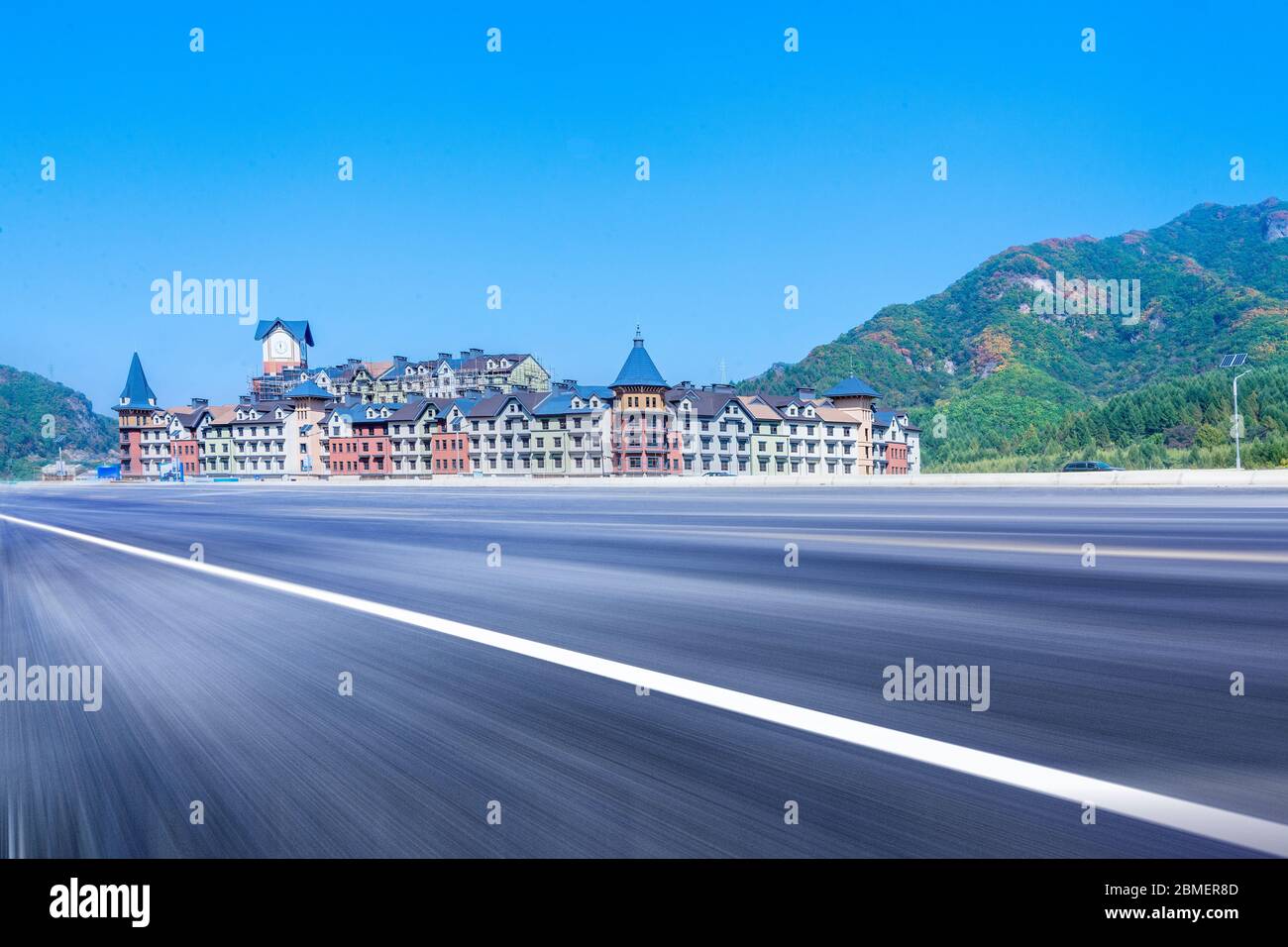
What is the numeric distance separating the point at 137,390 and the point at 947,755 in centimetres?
16022

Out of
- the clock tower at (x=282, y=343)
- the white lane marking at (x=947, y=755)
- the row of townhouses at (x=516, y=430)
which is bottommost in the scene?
the white lane marking at (x=947, y=755)

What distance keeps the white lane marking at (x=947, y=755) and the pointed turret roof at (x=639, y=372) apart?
9038 cm

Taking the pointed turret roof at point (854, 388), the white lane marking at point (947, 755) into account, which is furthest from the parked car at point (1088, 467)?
the white lane marking at point (947, 755)

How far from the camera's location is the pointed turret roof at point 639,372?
317 ft

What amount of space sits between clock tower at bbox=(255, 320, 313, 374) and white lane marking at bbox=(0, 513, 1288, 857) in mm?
192965

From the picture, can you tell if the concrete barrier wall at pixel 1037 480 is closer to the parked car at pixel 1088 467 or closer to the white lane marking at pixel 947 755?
the parked car at pixel 1088 467

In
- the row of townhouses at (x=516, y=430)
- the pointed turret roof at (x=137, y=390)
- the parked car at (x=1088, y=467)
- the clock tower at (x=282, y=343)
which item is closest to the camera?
the parked car at (x=1088, y=467)

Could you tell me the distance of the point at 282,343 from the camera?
18725cm

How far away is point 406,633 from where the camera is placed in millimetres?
6852

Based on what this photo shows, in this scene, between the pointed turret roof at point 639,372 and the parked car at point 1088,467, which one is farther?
the pointed turret roof at point 639,372

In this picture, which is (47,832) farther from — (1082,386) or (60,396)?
(60,396)
